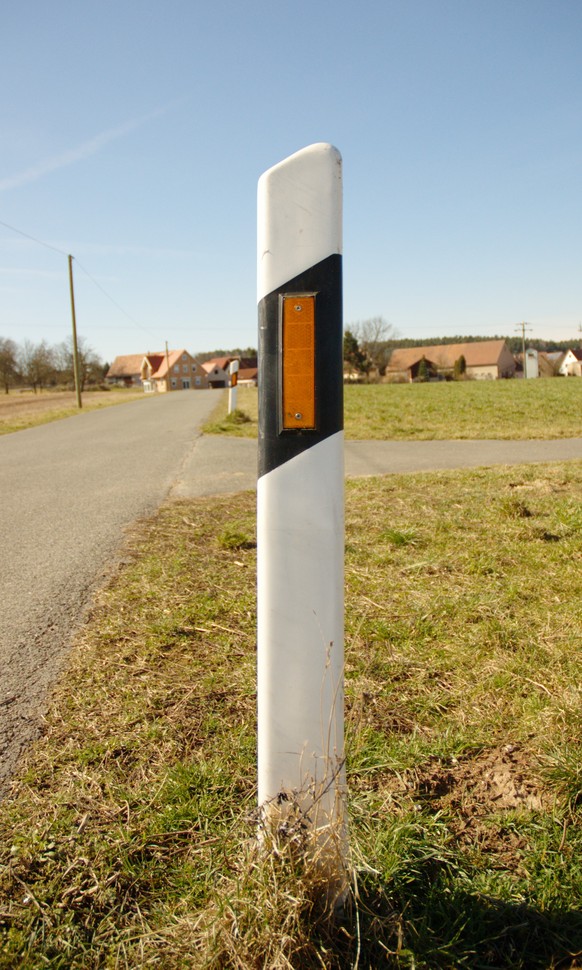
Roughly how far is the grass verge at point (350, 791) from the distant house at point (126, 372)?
143m

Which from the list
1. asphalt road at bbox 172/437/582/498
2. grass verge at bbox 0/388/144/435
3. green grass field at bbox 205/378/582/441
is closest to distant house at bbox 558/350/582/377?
grass verge at bbox 0/388/144/435

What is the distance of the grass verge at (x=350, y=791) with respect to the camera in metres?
1.32

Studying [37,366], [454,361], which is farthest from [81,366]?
[454,361]

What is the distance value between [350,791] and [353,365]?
92.3 metres

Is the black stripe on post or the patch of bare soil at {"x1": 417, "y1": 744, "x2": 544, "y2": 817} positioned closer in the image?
the black stripe on post

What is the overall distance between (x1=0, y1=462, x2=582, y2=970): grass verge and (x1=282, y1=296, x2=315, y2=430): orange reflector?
0.88m

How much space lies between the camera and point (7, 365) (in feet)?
265

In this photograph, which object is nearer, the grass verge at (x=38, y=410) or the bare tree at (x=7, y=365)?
the grass verge at (x=38, y=410)

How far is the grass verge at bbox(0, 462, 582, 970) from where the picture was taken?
1.32m

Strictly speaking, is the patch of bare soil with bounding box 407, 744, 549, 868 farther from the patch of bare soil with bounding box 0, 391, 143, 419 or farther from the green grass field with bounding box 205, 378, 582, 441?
the patch of bare soil with bounding box 0, 391, 143, 419

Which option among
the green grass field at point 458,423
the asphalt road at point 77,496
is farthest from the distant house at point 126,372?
the asphalt road at point 77,496

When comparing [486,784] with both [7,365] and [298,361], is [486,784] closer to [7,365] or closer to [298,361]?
[298,361]

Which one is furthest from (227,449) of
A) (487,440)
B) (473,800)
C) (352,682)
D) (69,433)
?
(473,800)

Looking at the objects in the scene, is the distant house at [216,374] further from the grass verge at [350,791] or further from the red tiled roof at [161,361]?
the grass verge at [350,791]
